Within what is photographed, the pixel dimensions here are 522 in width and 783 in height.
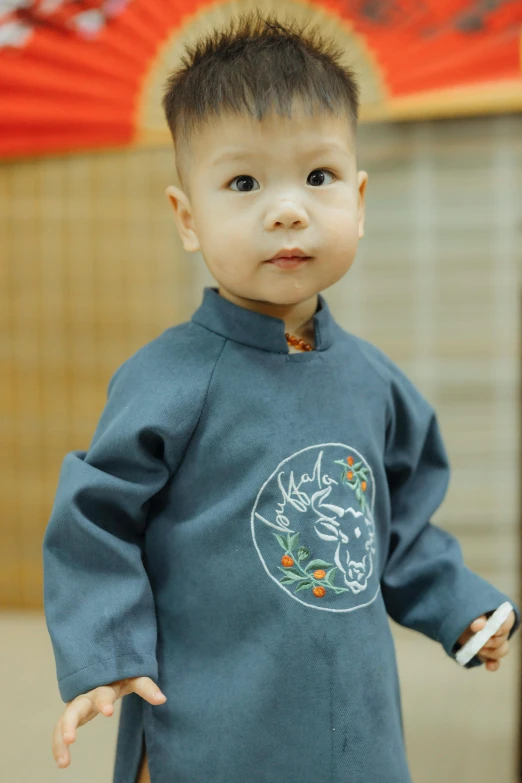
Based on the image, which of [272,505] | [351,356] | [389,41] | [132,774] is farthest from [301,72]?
[389,41]

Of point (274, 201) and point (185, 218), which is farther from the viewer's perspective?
point (185, 218)

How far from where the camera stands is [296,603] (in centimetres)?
79

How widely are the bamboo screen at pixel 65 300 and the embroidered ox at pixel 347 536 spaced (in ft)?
4.56

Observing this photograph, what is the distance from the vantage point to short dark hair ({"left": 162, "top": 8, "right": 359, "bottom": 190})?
0.77 meters

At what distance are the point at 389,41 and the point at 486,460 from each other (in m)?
1.03

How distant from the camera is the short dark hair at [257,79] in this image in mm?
770

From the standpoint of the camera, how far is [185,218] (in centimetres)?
88

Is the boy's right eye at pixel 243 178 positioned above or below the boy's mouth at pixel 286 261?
above

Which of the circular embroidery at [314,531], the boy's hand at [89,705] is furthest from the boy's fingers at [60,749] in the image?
the circular embroidery at [314,531]

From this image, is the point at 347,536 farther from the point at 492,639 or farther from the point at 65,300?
the point at 65,300

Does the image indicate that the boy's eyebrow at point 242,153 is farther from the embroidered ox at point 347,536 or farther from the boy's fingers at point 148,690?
the boy's fingers at point 148,690

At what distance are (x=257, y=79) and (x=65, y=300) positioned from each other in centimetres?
151

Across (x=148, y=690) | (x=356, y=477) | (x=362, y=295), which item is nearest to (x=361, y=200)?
(x=356, y=477)

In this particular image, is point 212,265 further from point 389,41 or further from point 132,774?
point 389,41
